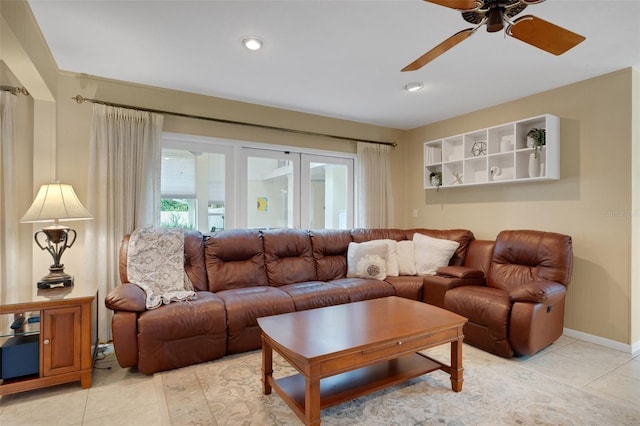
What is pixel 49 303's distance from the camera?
214 cm

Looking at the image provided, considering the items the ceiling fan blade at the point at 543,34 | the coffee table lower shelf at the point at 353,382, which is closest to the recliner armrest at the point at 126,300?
the coffee table lower shelf at the point at 353,382

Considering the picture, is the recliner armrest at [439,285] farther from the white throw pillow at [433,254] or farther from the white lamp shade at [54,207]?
the white lamp shade at [54,207]

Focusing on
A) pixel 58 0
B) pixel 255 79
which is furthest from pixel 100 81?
pixel 255 79

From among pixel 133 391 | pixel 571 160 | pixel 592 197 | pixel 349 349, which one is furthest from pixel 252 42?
pixel 592 197

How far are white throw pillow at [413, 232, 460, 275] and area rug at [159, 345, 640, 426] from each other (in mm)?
1394

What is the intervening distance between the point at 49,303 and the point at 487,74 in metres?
3.88

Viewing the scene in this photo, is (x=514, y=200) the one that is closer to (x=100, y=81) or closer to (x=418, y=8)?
(x=418, y=8)

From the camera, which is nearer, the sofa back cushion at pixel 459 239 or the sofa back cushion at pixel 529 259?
the sofa back cushion at pixel 529 259

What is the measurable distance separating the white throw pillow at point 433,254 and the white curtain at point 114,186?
2934mm

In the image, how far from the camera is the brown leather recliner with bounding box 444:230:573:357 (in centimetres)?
262

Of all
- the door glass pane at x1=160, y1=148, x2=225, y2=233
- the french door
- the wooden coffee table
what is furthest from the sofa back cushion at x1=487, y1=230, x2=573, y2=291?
the door glass pane at x1=160, y1=148, x2=225, y2=233

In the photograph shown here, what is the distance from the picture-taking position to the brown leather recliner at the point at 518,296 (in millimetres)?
2621

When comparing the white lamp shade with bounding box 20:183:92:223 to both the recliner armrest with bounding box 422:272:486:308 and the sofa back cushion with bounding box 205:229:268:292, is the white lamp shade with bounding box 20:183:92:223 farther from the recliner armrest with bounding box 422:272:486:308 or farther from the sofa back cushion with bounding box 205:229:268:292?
the recliner armrest with bounding box 422:272:486:308

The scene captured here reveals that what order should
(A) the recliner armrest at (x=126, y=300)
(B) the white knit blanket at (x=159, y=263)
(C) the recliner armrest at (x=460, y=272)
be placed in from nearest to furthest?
(A) the recliner armrest at (x=126, y=300) < (B) the white knit blanket at (x=159, y=263) < (C) the recliner armrest at (x=460, y=272)
